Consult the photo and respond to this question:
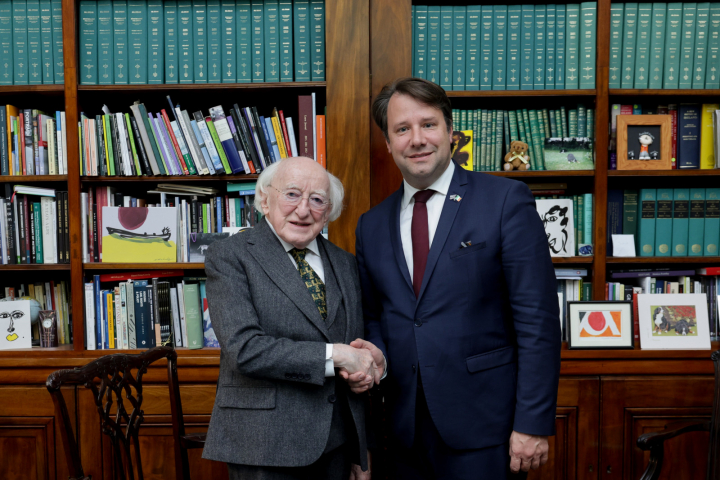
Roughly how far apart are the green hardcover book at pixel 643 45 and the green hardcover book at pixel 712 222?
1.97 ft

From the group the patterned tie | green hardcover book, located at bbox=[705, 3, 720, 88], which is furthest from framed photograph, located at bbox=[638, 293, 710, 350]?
the patterned tie

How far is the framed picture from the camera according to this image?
2189 mm

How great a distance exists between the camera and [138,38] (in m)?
2.17

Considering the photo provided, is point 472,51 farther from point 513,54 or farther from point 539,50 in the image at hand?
point 539,50

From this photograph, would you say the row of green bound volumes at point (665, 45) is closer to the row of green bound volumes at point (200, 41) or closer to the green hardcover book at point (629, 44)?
the green hardcover book at point (629, 44)

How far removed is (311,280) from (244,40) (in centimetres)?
135

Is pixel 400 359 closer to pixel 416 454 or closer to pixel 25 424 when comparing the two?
pixel 416 454

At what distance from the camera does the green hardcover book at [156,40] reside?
2.17 metres

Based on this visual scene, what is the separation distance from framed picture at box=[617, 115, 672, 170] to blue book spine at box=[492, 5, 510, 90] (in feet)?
1.88

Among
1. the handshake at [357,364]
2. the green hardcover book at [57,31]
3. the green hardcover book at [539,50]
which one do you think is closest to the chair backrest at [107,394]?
the handshake at [357,364]

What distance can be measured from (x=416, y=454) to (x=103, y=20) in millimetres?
2255

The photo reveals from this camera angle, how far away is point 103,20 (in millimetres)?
2162

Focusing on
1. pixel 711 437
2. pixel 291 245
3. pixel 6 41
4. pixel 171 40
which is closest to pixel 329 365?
pixel 291 245

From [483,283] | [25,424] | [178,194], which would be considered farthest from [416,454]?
[25,424]
